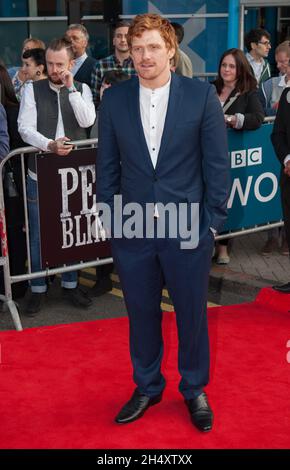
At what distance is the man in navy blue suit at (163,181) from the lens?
4039 mm

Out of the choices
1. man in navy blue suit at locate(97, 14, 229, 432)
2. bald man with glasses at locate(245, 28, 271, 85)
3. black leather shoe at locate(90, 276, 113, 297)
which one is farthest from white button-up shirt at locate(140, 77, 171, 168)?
bald man with glasses at locate(245, 28, 271, 85)

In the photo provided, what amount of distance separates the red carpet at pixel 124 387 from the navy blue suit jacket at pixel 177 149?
45.7 inches

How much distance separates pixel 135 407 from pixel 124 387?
0.46m

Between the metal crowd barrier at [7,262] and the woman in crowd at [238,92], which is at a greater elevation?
the woman in crowd at [238,92]

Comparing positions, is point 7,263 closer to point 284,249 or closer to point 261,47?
point 284,249

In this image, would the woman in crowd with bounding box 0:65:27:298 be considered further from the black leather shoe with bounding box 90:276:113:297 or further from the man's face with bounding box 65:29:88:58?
the man's face with bounding box 65:29:88:58

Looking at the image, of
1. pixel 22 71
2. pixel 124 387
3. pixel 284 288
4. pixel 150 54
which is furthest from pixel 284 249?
pixel 150 54

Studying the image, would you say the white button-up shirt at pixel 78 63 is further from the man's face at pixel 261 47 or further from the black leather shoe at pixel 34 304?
the black leather shoe at pixel 34 304

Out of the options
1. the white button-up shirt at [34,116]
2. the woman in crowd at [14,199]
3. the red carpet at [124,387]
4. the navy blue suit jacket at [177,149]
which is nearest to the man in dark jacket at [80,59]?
the woman in crowd at [14,199]

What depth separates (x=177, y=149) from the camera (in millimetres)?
4059

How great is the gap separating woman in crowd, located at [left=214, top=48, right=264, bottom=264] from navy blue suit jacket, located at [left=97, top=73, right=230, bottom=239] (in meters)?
3.09

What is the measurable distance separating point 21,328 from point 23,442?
182 centimetres

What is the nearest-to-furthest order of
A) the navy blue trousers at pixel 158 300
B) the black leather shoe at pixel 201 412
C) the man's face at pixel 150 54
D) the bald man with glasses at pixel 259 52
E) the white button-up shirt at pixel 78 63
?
1. the man's face at pixel 150 54
2. the navy blue trousers at pixel 158 300
3. the black leather shoe at pixel 201 412
4. the white button-up shirt at pixel 78 63
5. the bald man with glasses at pixel 259 52

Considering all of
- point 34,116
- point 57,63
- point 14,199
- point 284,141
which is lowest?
Answer: point 14,199
